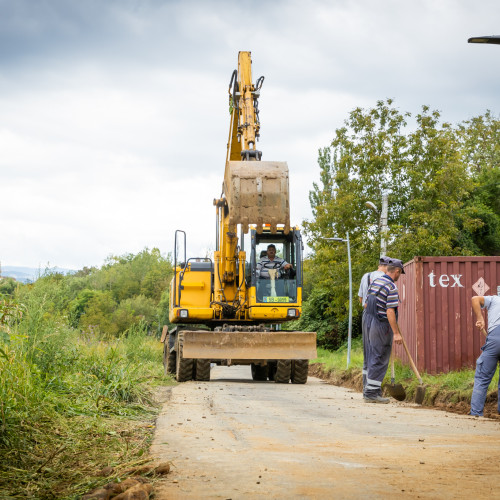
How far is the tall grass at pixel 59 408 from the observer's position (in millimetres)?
4730

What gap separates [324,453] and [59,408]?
2857mm

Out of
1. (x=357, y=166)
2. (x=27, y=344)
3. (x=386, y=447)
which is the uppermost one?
(x=357, y=166)

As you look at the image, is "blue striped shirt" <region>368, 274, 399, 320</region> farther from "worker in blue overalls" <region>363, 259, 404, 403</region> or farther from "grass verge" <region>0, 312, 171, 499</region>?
"grass verge" <region>0, 312, 171, 499</region>

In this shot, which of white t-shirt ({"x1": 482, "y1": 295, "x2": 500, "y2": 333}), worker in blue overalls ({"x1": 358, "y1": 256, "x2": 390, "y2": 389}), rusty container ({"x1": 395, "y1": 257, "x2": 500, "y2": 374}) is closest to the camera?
white t-shirt ({"x1": 482, "y1": 295, "x2": 500, "y2": 333})

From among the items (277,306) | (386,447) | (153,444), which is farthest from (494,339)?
(277,306)

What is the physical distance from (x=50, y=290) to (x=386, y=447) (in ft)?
19.0

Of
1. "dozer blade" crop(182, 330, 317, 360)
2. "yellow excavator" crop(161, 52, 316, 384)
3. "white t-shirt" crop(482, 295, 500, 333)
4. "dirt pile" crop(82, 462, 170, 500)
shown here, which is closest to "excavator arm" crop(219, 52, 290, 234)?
"yellow excavator" crop(161, 52, 316, 384)

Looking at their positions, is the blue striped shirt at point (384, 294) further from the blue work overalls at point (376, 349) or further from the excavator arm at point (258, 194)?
the excavator arm at point (258, 194)

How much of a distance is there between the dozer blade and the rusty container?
103 inches

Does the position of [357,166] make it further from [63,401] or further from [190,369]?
[63,401]

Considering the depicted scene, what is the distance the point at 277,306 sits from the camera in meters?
16.7

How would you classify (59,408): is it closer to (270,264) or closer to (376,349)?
(376,349)

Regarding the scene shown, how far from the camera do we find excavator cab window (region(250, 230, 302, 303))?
16719mm

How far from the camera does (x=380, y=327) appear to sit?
10.7 m
